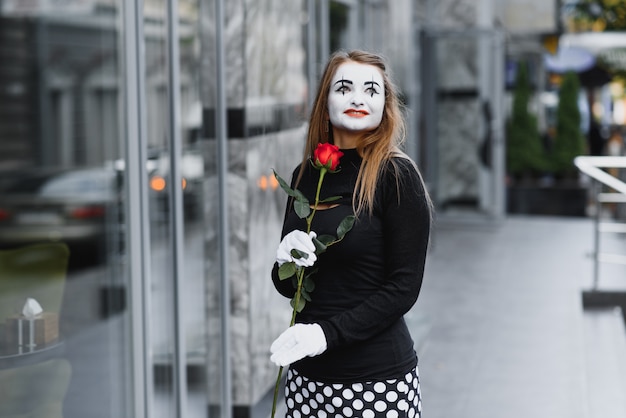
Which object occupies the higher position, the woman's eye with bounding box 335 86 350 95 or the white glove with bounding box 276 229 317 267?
the woman's eye with bounding box 335 86 350 95

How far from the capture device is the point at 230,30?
17.1 ft

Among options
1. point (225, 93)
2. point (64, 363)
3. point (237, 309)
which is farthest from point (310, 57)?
point (64, 363)

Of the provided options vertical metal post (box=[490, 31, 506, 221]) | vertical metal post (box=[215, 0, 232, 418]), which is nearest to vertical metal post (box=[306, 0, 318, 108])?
vertical metal post (box=[215, 0, 232, 418])

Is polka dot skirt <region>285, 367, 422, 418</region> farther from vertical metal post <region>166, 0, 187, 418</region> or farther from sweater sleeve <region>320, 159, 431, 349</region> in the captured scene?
vertical metal post <region>166, 0, 187, 418</region>

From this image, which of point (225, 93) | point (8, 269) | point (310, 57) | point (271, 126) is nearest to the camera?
point (8, 269)

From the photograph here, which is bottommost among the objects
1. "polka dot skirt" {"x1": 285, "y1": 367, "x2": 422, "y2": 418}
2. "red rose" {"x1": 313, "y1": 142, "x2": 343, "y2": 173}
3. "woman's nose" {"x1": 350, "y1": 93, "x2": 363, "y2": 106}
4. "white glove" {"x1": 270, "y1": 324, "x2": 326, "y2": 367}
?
"polka dot skirt" {"x1": 285, "y1": 367, "x2": 422, "y2": 418}

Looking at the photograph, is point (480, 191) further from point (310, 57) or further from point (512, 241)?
point (310, 57)

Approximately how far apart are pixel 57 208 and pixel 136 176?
24.0ft

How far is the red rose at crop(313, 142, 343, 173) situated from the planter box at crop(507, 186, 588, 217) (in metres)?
14.1

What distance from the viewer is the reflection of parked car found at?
35.1 feet

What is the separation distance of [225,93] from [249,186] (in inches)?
19.8

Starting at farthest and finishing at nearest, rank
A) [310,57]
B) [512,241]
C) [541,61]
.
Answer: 1. [541,61]
2. [512,241]
3. [310,57]

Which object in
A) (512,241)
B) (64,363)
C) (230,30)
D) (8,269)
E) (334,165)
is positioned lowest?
(512,241)

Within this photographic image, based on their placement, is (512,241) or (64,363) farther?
(512,241)
